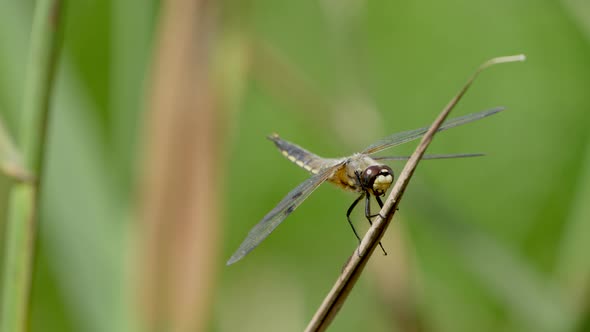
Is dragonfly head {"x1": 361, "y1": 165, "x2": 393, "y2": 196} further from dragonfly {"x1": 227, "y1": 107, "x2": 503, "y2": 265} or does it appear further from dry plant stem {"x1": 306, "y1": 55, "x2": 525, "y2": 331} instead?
dry plant stem {"x1": 306, "y1": 55, "x2": 525, "y2": 331}

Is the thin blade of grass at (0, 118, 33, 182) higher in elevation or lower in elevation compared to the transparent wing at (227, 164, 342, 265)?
higher

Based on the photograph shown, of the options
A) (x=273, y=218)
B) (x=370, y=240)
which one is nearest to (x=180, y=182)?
(x=273, y=218)

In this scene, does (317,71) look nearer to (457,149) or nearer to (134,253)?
(457,149)

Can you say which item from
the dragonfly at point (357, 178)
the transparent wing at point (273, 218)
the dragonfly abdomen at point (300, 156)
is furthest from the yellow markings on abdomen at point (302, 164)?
the transparent wing at point (273, 218)

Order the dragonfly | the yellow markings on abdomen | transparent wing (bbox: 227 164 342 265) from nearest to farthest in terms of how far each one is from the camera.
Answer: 1. transparent wing (bbox: 227 164 342 265)
2. the dragonfly
3. the yellow markings on abdomen

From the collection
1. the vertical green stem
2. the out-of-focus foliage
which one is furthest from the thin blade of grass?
the out-of-focus foliage

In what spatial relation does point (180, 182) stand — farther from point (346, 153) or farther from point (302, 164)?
point (346, 153)
